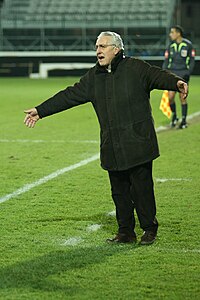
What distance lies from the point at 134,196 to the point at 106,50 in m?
1.24

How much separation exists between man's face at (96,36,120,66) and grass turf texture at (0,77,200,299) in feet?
4.98

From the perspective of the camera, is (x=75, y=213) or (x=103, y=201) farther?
(x=103, y=201)

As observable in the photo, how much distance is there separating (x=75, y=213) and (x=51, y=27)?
32.0 metres

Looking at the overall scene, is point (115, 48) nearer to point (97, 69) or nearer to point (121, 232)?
point (97, 69)

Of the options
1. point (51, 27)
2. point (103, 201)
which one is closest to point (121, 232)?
point (103, 201)

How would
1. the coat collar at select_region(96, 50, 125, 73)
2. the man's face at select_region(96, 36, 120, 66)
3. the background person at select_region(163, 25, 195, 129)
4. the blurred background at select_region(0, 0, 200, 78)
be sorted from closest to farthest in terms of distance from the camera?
the man's face at select_region(96, 36, 120, 66), the coat collar at select_region(96, 50, 125, 73), the background person at select_region(163, 25, 195, 129), the blurred background at select_region(0, 0, 200, 78)

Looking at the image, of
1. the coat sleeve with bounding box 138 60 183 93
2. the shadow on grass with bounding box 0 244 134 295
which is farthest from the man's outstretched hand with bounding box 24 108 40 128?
the shadow on grass with bounding box 0 244 134 295

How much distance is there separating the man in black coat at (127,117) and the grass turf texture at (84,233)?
14.9 inches

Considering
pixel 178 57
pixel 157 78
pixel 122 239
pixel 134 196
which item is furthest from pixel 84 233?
pixel 178 57

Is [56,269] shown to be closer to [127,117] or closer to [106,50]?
[127,117]

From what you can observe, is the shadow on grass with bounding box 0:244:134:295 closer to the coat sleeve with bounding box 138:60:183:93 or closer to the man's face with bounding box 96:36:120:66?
the coat sleeve with bounding box 138:60:183:93

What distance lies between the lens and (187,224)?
809 centimetres

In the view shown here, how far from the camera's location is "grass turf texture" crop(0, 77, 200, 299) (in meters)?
5.92

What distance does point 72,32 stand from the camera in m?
39.7
